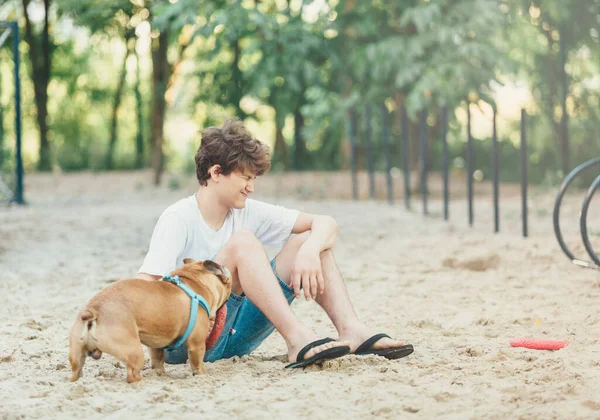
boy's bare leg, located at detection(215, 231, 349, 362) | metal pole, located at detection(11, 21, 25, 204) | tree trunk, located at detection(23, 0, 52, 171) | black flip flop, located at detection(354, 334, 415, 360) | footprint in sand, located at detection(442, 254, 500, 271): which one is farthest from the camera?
tree trunk, located at detection(23, 0, 52, 171)

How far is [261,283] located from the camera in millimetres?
3539

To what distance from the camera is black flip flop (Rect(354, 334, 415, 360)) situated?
3.64 metres

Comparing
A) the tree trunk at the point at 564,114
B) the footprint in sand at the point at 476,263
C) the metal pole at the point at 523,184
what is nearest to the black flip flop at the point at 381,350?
the footprint in sand at the point at 476,263

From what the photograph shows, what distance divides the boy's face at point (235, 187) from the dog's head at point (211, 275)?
0.32 m

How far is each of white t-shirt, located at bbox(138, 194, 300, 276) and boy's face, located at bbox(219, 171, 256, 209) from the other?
15 centimetres

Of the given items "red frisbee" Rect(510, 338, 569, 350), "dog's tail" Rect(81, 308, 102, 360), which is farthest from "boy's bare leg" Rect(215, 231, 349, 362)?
"red frisbee" Rect(510, 338, 569, 350)

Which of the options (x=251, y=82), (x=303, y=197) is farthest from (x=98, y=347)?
(x=251, y=82)

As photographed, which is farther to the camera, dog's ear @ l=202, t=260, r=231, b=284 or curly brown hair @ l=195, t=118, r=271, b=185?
curly brown hair @ l=195, t=118, r=271, b=185

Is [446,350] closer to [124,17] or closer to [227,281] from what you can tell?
[227,281]

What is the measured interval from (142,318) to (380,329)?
6.09ft

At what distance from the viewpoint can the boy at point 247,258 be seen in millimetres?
3514

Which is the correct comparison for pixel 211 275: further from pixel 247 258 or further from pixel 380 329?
pixel 380 329

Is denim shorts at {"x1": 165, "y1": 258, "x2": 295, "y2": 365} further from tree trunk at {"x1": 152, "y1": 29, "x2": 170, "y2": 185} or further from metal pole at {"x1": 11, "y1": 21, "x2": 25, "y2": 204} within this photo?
tree trunk at {"x1": 152, "y1": 29, "x2": 170, "y2": 185}

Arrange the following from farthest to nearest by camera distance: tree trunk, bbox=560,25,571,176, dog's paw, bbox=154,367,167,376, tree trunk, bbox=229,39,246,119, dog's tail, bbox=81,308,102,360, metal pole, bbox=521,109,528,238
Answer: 1. tree trunk, bbox=229,39,246,119
2. tree trunk, bbox=560,25,571,176
3. metal pole, bbox=521,109,528,238
4. dog's paw, bbox=154,367,167,376
5. dog's tail, bbox=81,308,102,360
